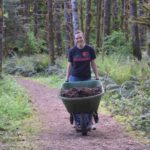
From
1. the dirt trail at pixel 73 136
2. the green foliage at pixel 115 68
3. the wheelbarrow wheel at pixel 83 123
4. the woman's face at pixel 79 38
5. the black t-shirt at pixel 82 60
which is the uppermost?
the woman's face at pixel 79 38

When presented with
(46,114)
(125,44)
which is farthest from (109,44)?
(46,114)

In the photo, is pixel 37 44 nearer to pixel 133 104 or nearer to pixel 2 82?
pixel 2 82

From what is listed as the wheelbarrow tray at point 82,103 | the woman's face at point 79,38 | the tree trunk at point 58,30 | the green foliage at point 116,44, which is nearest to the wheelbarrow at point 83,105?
the wheelbarrow tray at point 82,103

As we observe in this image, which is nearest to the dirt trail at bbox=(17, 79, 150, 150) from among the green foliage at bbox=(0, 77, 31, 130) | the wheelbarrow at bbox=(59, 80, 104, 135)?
the wheelbarrow at bbox=(59, 80, 104, 135)

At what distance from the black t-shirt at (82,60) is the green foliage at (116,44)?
12466 mm

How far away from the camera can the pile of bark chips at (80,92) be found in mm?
8778

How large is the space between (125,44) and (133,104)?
11975mm

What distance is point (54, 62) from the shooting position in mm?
26172

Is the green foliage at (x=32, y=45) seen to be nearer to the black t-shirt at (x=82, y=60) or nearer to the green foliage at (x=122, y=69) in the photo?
the green foliage at (x=122, y=69)

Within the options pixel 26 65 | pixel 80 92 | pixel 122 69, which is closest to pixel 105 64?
pixel 122 69

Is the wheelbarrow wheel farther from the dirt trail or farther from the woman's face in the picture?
the woman's face

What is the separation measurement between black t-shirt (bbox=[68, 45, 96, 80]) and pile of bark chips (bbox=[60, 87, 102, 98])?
75cm

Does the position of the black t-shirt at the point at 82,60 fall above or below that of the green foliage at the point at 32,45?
above

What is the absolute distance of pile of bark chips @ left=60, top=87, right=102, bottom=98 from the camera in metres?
8.78
